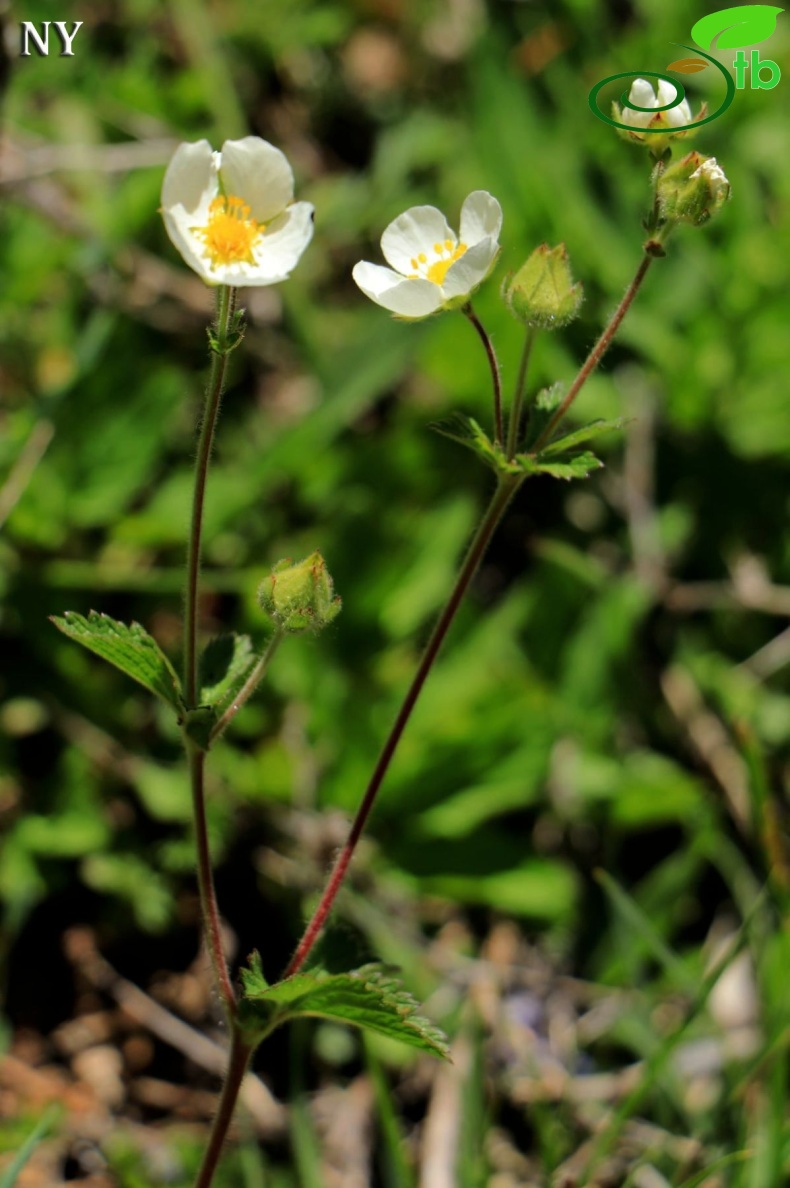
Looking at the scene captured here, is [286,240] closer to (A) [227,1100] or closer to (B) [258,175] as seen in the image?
(B) [258,175]

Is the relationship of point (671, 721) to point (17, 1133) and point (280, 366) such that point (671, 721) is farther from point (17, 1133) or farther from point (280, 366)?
point (17, 1133)

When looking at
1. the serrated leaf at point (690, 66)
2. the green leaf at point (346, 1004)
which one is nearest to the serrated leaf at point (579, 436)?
the green leaf at point (346, 1004)

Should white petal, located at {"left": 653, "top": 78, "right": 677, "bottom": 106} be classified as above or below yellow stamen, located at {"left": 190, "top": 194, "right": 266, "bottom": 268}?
above

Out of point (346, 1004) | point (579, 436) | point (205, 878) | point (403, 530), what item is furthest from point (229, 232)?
point (403, 530)

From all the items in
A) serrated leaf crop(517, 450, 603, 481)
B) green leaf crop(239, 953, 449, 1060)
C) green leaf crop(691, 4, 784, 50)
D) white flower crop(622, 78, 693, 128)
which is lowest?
green leaf crop(239, 953, 449, 1060)

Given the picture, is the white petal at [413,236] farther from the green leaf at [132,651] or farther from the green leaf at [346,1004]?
the green leaf at [346,1004]

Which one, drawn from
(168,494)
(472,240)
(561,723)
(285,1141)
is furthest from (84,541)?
(472,240)

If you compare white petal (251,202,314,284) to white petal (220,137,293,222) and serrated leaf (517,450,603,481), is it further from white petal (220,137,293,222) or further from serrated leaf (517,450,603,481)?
serrated leaf (517,450,603,481)

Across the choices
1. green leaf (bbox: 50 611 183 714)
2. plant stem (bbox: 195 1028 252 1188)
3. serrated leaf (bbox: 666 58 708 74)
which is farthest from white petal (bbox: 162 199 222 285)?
serrated leaf (bbox: 666 58 708 74)
